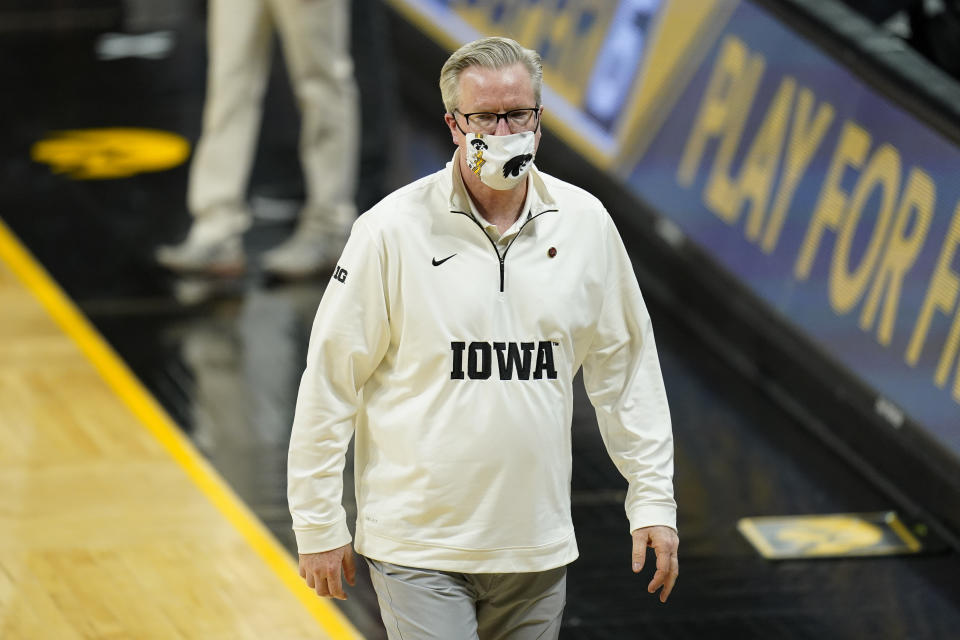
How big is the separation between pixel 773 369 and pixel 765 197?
0.83 meters

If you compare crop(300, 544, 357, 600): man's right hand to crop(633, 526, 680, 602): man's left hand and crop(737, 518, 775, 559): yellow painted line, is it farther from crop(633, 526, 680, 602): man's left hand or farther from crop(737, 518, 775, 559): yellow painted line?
crop(737, 518, 775, 559): yellow painted line

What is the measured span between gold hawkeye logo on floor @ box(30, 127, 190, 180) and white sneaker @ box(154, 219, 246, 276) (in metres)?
1.73

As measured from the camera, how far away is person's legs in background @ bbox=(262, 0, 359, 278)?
8688 mm

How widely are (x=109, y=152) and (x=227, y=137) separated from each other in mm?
2378

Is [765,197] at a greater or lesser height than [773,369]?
greater

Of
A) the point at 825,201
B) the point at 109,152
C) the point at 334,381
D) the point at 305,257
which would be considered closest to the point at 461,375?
the point at 334,381

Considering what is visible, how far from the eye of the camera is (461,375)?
3.69 metres

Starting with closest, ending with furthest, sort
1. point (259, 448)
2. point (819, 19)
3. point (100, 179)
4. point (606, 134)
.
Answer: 1. point (259, 448)
2. point (819, 19)
3. point (606, 134)
4. point (100, 179)

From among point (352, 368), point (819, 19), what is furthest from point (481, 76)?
point (819, 19)

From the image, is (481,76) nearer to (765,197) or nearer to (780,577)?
(780,577)

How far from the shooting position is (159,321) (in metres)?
8.41

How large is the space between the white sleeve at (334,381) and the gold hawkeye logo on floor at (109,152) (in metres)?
7.06

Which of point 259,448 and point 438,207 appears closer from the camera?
point 438,207

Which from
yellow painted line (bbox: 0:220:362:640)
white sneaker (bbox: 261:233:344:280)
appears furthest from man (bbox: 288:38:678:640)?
white sneaker (bbox: 261:233:344:280)
